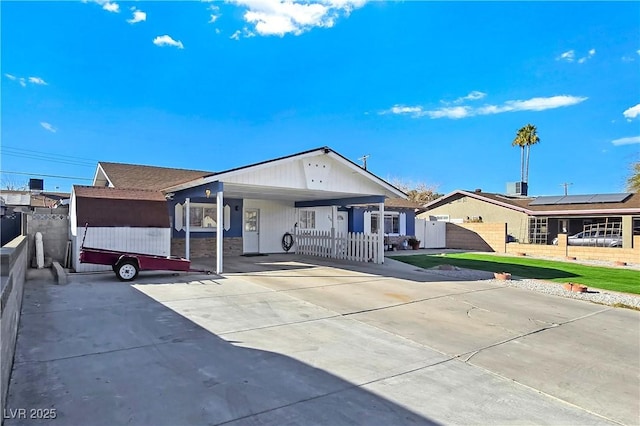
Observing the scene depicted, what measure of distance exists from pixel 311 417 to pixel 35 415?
7.13 feet

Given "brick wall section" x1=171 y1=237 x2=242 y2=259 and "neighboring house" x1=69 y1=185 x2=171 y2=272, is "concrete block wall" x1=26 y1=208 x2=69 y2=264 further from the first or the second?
"brick wall section" x1=171 y1=237 x2=242 y2=259

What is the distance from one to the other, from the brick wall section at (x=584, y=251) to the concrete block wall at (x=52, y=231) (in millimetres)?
20986

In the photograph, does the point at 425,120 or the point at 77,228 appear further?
the point at 425,120

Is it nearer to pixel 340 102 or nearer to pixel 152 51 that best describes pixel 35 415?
pixel 152 51

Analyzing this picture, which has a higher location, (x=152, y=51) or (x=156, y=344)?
(x=152, y=51)

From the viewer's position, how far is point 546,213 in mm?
22141

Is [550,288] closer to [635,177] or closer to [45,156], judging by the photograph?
[635,177]

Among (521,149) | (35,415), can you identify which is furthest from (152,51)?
(521,149)

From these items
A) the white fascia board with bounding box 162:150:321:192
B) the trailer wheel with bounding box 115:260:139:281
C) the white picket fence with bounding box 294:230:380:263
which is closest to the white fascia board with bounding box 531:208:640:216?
the white picket fence with bounding box 294:230:380:263

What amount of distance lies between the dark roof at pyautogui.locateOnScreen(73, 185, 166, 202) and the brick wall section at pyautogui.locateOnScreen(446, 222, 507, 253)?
59.5 ft

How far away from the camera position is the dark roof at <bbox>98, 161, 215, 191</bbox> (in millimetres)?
15188

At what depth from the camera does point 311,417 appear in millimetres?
3078

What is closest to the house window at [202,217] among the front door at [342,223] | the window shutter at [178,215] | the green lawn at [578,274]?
the window shutter at [178,215]

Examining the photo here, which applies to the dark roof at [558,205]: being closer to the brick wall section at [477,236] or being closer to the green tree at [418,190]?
the brick wall section at [477,236]
